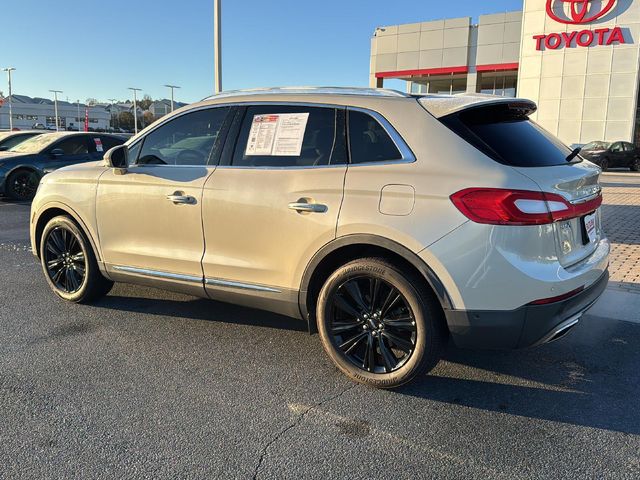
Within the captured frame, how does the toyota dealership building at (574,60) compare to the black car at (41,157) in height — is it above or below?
above

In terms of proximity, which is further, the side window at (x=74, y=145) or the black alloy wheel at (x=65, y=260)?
the side window at (x=74, y=145)

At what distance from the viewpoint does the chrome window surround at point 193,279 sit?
3.70 m

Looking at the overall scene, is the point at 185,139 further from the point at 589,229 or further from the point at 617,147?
the point at 617,147

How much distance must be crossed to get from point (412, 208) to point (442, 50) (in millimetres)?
33436

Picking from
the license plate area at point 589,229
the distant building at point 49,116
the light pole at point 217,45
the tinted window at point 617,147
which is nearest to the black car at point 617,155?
the tinted window at point 617,147

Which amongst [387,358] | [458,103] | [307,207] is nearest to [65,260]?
[307,207]

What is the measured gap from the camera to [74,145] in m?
12.0

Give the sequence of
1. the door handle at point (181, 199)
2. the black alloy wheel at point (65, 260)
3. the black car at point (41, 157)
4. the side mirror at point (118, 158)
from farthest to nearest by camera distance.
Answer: the black car at point (41, 157)
the black alloy wheel at point (65, 260)
the side mirror at point (118, 158)
the door handle at point (181, 199)

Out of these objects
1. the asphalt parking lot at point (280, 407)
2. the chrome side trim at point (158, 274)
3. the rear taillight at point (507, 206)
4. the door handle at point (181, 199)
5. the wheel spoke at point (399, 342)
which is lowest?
the asphalt parking lot at point (280, 407)

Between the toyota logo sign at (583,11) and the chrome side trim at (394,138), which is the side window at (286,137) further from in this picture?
the toyota logo sign at (583,11)

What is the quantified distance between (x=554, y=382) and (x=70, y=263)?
4106 mm

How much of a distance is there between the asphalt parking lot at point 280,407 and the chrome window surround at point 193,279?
1.50ft

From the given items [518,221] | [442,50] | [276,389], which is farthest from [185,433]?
[442,50]

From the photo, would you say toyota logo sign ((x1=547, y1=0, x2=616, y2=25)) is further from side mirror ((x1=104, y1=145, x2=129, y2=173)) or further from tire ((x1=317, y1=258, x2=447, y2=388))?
tire ((x1=317, y1=258, x2=447, y2=388))
